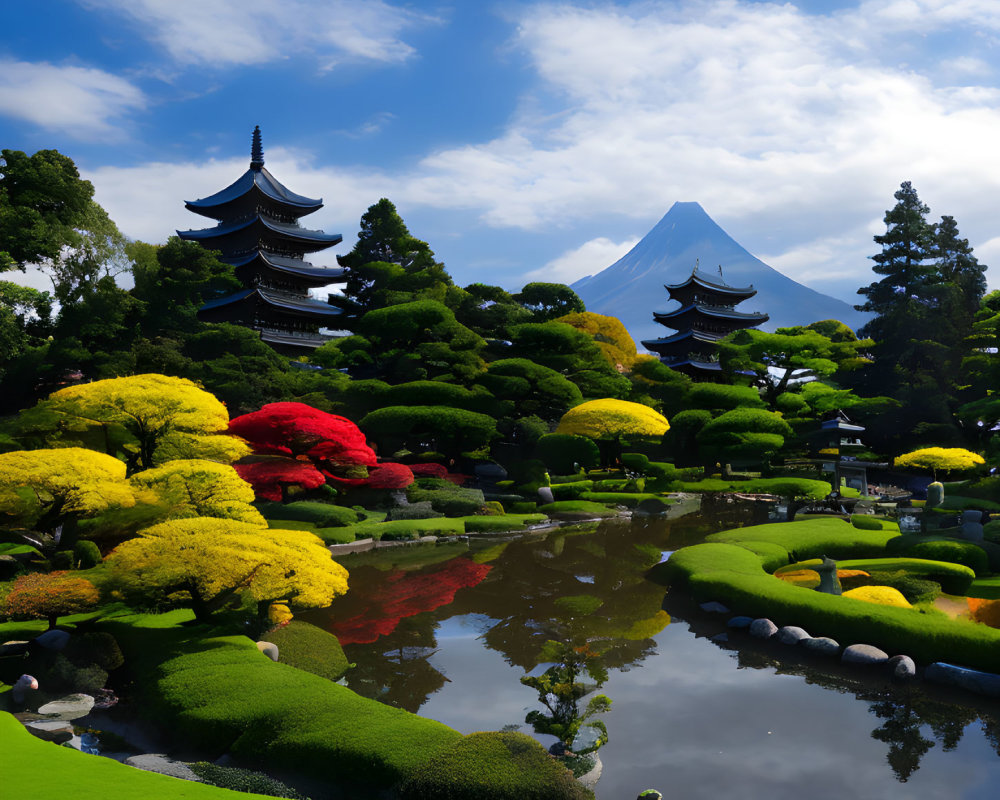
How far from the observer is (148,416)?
16469 millimetres

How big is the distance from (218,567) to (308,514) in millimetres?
11385

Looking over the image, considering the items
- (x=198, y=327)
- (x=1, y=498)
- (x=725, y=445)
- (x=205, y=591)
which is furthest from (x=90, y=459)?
(x=725, y=445)

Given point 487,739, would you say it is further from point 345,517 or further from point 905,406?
point 905,406

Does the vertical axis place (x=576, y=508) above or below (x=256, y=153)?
below

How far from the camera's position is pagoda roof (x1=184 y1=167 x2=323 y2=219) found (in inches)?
1741

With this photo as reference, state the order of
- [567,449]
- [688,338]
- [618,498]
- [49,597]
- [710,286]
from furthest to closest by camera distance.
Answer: [710,286] → [688,338] → [567,449] → [618,498] → [49,597]

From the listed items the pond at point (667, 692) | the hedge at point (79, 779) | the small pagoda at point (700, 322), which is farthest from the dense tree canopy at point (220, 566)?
the small pagoda at point (700, 322)

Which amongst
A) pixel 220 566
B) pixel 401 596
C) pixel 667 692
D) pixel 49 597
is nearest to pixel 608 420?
pixel 401 596

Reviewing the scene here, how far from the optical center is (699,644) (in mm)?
12125

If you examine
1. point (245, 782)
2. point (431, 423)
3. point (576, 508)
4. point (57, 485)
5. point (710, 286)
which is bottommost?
point (245, 782)

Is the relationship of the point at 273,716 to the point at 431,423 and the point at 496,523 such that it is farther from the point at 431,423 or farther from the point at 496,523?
the point at 431,423

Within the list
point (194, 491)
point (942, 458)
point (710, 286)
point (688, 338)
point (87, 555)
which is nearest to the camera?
point (87, 555)

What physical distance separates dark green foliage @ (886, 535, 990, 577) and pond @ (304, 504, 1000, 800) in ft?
20.2

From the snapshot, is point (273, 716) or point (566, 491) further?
point (566, 491)
